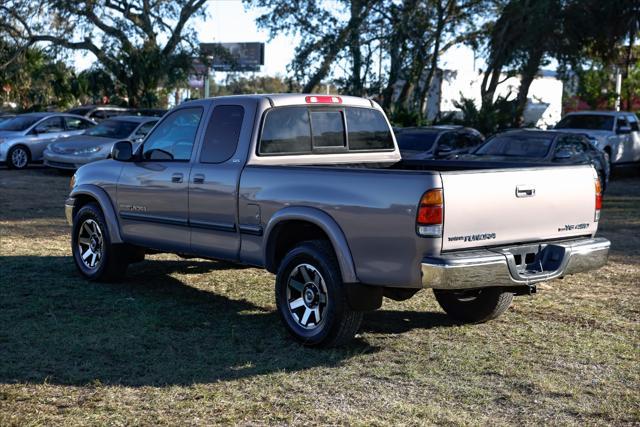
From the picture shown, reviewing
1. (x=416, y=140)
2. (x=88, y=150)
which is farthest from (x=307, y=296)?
(x=88, y=150)

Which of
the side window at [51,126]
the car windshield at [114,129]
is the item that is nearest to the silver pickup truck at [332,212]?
the car windshield at [114,129]

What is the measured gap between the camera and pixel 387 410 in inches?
215

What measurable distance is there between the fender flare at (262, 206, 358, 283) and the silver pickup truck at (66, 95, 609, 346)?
1 centimetres

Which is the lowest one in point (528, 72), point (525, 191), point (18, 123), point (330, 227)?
point (18, 123)

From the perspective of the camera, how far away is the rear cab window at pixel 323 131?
772 cm

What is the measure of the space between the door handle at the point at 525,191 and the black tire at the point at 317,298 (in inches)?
54.4

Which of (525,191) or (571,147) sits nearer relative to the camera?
(525,191)

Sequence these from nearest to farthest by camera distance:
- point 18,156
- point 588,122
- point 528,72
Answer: point 18,156 < point 588,122 < point 528,72

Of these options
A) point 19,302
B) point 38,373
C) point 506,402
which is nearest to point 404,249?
point 506,402

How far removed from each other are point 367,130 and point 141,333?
2768 mm

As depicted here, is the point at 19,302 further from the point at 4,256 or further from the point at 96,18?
the point at 96,18

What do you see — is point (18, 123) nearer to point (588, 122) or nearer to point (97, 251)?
point (588, 122)

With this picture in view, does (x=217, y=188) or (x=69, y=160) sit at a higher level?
(x=217, y=188)

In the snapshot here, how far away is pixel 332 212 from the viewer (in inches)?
259
